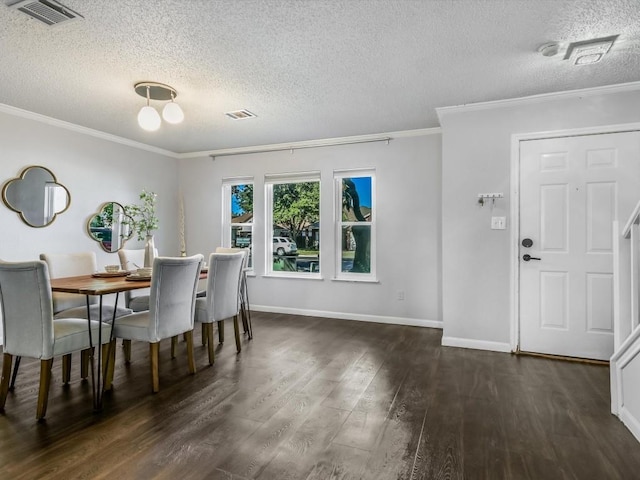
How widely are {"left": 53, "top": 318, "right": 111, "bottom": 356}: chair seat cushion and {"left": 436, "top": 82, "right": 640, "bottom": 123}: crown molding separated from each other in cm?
355

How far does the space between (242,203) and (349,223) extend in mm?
1745

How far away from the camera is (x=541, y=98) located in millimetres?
3422

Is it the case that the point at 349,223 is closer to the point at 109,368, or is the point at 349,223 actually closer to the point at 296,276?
the point at 296,276

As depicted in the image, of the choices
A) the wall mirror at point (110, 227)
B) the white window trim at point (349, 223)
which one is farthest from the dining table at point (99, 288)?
the white window trim at point (349, 223)

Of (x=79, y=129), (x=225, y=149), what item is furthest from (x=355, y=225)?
(x=79, y=129)

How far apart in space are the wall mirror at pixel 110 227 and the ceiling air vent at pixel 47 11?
2.69 metres

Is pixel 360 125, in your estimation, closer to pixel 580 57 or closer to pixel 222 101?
pixel 222 101

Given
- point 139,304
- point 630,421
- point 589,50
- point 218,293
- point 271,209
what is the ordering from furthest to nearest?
point 271,209, point 139,304, point 218,293, point 589,50, point 630,421

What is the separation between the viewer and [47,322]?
2.22m

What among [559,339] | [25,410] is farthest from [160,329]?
[559,339]

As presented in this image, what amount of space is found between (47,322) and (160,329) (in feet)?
2.27

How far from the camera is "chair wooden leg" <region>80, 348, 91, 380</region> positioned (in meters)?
2.82

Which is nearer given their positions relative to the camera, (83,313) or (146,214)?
(83,313)

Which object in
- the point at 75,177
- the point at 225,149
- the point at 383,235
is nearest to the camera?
the point at 75,177
